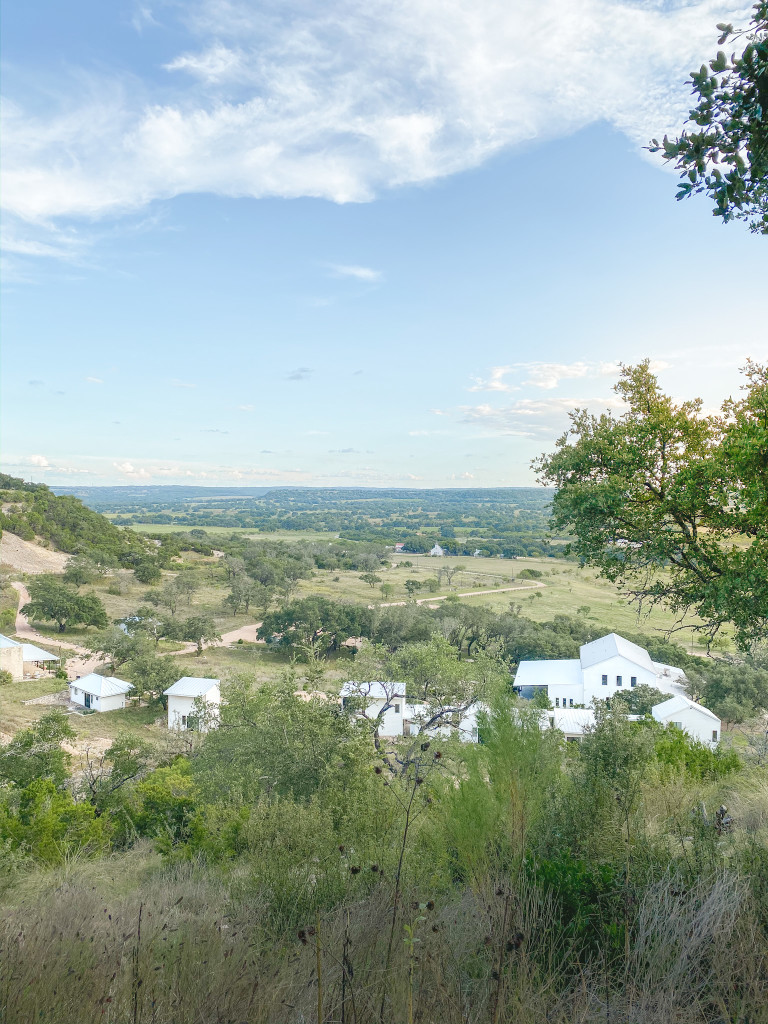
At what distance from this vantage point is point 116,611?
43094mm

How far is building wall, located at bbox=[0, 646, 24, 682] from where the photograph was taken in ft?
95.2

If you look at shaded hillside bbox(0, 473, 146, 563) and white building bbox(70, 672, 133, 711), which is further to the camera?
shaded hillside bbox(0, 473, 146, 563)

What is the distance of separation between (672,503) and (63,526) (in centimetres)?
6898

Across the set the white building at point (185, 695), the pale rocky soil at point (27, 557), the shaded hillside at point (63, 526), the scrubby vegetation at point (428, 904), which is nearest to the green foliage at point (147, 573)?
the shaded hillside at point (63, 526)

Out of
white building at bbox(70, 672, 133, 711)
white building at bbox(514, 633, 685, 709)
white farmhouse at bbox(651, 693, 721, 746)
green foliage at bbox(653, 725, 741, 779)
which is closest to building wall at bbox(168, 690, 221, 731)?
white building at bbox(70, 672, 133, 711)

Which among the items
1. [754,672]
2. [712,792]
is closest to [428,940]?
[712,792]

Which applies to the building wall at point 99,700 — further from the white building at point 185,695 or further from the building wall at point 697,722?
the building wall at point 697,722

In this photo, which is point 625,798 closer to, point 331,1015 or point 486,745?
point 486,745

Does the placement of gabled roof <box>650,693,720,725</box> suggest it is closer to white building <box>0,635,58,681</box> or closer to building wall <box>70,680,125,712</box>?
building wall <box>70,680,125,712</box>

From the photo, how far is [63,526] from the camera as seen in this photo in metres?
63.2

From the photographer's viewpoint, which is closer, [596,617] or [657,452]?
[657,452]

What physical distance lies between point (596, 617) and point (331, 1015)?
1860 inches

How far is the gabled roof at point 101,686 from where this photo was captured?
1022 inches

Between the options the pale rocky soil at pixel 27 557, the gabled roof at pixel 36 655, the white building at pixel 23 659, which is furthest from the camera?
the pale rocky soil at pixel 27 557
